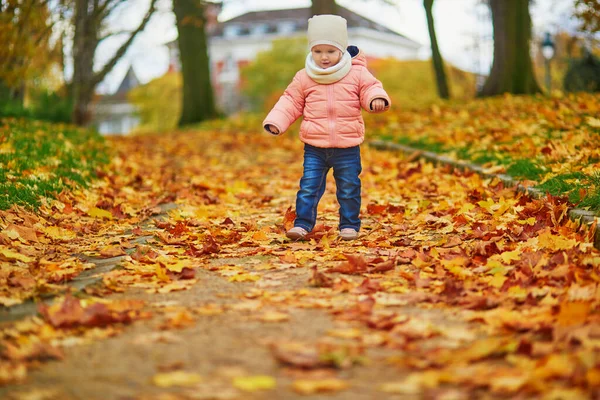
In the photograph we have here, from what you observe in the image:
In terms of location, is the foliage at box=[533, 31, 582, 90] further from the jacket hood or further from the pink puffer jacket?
the pink puffer jacket

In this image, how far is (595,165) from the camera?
6.14m

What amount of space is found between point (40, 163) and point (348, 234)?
149 inches

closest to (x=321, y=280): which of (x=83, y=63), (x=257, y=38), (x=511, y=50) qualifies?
(x=511, y=50)

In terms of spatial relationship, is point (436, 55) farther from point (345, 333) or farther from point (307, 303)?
point (345, 333)

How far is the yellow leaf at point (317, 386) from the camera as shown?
2.57m

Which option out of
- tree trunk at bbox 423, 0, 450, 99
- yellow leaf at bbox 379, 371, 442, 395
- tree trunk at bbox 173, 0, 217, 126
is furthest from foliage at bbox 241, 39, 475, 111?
yellow leaf at bbox 379, 371, 442, 395

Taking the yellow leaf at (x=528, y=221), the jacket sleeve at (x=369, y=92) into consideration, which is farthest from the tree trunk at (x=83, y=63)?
the yellow leaf at (x=528, y=221)

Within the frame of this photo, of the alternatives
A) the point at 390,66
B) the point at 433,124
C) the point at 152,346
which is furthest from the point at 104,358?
the point at 390,66

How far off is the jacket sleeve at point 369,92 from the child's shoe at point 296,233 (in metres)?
0.95

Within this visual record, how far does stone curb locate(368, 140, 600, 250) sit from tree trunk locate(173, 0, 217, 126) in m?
9.45

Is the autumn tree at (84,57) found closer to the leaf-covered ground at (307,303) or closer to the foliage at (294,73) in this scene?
the leaf-covered ground at (307,303)

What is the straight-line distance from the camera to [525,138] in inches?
322

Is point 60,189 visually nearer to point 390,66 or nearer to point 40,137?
point 40,137

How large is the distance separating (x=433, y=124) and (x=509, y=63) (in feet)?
17.2
